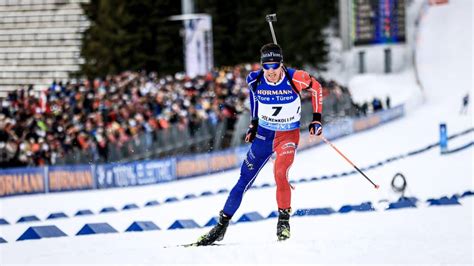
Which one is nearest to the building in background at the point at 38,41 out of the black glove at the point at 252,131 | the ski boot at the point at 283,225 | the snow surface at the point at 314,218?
the snow surface at the point at 314,218

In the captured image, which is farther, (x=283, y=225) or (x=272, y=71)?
(x=283, y=225)

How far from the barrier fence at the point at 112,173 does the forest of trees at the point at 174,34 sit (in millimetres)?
27153

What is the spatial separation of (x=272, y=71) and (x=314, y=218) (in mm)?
3642

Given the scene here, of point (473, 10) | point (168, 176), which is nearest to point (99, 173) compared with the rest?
point (168, 176)

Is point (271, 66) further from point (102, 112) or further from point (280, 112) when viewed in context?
point (102, 112)

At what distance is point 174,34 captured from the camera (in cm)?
5606

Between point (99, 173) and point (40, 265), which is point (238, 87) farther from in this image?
point (40, 265)

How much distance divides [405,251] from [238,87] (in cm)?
2403

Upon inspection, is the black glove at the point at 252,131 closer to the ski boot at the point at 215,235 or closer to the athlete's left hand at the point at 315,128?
the athlete's left hand at the point at 315,128

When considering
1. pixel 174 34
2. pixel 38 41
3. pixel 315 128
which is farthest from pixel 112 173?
pixel 38 41

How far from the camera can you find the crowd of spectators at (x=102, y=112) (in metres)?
24.8

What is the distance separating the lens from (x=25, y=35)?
6556 centimetres

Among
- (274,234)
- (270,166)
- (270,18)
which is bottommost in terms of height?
(270,166)

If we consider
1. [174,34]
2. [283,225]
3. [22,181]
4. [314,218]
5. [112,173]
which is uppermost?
[174,34]
